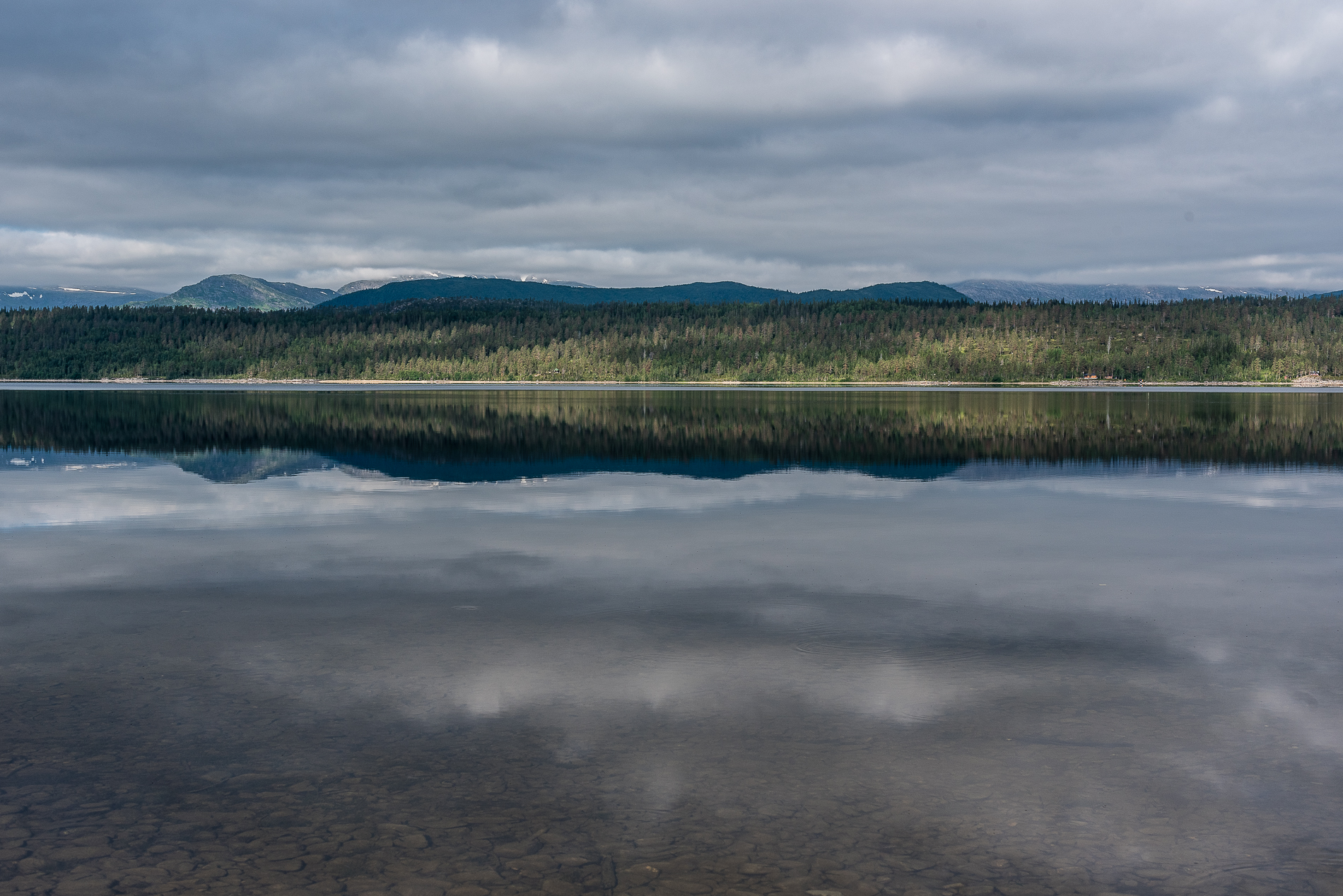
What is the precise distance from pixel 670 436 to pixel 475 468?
19241 millimetres

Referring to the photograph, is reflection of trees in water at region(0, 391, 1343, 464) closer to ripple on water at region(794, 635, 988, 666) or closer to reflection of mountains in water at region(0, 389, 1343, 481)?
reflection of mountains in water at region(0, 389, 1343, 481)

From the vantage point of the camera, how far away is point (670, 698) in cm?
1120

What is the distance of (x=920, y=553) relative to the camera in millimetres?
20828

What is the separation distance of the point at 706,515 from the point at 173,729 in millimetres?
17063

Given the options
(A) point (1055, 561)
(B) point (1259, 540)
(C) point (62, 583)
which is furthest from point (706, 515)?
(C) point (62, 583)

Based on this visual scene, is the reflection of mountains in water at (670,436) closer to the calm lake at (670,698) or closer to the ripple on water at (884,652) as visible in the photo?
the calm lake at (670,698)

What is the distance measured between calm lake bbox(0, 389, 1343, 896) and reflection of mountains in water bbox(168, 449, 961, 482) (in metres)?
7.86

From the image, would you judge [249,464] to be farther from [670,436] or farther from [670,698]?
[670,698]

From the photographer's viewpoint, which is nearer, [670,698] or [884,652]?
A: [670,698]

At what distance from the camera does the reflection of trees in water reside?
46.3 meters

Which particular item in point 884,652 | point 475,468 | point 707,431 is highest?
point 884,652

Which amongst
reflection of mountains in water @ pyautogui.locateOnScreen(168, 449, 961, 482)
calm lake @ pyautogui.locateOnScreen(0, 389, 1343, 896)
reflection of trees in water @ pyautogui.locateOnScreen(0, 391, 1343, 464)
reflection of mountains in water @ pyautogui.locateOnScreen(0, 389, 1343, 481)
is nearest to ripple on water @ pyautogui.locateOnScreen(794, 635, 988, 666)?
calm lake @ pyautogui.locateOnScreen(0, 389, 1343, 896)

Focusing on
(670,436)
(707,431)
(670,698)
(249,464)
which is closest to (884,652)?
(670,698)

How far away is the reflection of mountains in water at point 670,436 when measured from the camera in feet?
138
